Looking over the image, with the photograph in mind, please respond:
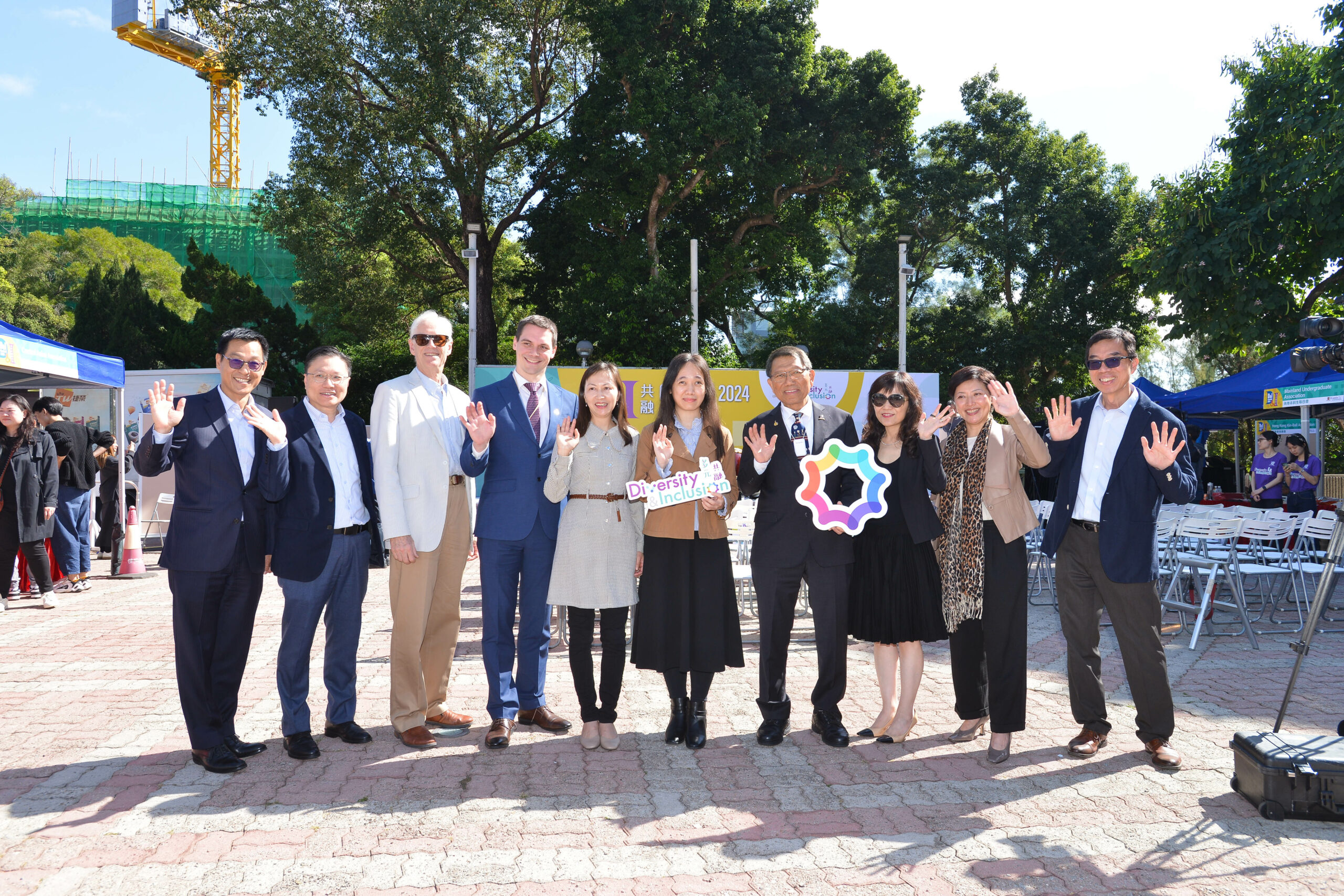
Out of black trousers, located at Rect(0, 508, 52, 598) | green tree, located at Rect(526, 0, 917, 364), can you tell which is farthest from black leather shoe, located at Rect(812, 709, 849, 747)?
green tree, located at Rect(526, 0, 917, 364)

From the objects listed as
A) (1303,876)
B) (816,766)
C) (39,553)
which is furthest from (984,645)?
(39,553)

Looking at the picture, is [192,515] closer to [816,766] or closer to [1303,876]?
[816,766]

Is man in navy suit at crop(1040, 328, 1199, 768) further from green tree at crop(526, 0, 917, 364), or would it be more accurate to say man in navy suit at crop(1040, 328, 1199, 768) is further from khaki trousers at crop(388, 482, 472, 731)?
green tree at crop(526, 0, 917, 364)

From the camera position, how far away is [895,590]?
14.4ft

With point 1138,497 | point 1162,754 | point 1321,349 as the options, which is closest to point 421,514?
point 1138,497

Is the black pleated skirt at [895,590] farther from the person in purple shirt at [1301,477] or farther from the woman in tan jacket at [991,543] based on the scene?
the person in purple shirt at [1301,477]

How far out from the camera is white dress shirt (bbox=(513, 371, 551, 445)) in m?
4.58

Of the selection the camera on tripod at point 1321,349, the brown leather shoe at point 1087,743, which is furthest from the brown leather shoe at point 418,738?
the camera on tripod at point 1321,349

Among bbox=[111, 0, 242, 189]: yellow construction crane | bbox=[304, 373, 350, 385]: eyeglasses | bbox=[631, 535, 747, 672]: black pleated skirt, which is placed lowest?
bbox=[631, 535, 747, 672]: black pleated skirt

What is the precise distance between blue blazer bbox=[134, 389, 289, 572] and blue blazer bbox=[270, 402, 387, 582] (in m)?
0.06

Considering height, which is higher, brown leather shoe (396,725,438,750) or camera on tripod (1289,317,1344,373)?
camera on tripod (1289,317,1344,373)

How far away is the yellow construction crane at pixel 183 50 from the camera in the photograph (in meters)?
65.1

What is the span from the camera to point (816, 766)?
4125mm

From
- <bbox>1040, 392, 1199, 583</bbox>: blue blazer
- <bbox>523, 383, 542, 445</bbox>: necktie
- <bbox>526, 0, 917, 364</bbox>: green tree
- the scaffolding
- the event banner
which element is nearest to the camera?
<bbox>1040, 392, 1199, 583</bbox>: blue blazer
